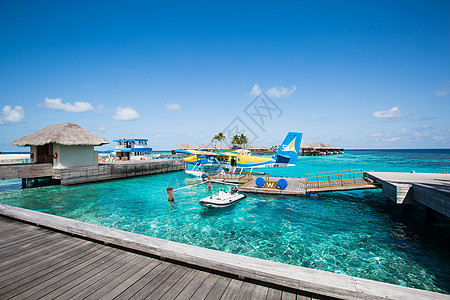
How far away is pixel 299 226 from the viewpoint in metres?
11.4

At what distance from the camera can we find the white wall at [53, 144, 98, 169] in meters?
21.5

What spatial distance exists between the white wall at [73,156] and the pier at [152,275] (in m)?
20.1

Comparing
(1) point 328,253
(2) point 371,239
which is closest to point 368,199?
(2) point 371,239

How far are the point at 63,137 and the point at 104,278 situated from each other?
23.0 m

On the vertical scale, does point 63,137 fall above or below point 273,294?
above

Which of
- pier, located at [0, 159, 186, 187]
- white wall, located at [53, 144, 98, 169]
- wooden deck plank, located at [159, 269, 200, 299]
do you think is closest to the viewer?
wooden deck plank, located at [159, 269, 200, 299]

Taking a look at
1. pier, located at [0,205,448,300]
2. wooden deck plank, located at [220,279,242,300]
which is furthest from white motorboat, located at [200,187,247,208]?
wooden deck plank, located at [220,279,242,300]

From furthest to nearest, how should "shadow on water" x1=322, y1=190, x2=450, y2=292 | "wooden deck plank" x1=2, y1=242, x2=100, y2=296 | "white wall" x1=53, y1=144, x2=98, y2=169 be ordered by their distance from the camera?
1. "white wall" x1=53, y1=144, x2=98, y2=169
2. "shadow on water" x1=322, y1=190, x2=450, y2=292
3. "wooden deck plank" x1=2, y1=242, x2=100, y2=296

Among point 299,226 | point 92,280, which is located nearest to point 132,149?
point 299,226

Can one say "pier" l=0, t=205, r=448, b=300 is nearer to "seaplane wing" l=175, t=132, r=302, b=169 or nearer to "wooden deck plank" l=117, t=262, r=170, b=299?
"wooden deck plank" l=117, t=262, r=170, b=299

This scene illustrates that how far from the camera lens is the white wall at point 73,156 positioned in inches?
846

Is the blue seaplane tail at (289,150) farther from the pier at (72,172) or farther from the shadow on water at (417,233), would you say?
the pier at (72,172)

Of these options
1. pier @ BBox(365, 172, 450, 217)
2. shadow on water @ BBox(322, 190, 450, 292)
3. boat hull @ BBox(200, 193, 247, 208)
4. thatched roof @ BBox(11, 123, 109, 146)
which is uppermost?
thatched roof @ BBox(11, 123, 109, 146)

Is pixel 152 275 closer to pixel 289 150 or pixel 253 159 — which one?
pixel 253 159
